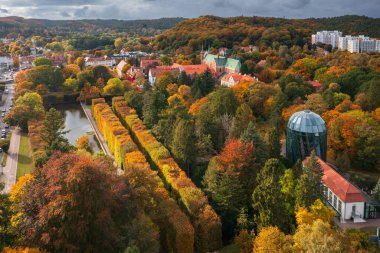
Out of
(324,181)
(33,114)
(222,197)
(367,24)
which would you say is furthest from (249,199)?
(367,24)

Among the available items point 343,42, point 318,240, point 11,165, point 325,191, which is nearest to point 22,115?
point 11,165

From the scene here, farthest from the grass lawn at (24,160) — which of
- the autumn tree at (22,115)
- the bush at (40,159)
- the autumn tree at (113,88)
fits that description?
the autumn tree at (113,88)

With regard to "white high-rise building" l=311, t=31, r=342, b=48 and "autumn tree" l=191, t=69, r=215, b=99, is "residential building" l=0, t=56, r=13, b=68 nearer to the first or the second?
"autumn tree" l=191, t=69, r=215, b=99

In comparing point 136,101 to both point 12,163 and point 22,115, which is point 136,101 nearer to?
point 22,115

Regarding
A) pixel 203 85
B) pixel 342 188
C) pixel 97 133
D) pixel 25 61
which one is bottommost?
pixel 97 133

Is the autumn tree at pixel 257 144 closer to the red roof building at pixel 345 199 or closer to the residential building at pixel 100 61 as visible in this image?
the red roof building at pixel 345 199
